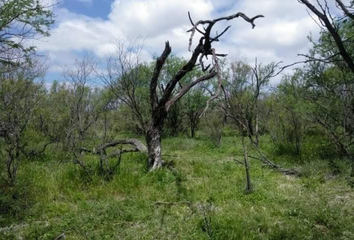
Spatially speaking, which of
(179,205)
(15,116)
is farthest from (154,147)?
(15,116)

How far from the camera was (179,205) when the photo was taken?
590 cm

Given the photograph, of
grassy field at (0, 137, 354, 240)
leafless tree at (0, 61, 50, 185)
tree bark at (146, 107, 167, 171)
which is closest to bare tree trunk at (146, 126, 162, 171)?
tree bark at (146, 107, 167, 171)

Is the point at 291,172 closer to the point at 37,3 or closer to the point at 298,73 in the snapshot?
the point at 298,73

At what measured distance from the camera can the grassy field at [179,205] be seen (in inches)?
184

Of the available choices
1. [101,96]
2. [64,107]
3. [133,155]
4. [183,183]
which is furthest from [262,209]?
[101,96]

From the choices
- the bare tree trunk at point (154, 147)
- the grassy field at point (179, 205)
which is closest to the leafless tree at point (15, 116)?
the grassy field at point (179, 205)

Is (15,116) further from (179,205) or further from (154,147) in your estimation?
(179,205)

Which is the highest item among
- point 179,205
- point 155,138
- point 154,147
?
point 155,138

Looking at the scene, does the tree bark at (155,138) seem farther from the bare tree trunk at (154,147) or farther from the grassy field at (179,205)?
the grassy field at (179,205)

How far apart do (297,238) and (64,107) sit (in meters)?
14.5

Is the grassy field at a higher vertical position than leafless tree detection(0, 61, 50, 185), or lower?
lower

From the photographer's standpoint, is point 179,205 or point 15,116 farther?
point 15,116

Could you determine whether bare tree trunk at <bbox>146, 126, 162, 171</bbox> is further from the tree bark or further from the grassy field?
the grassy field

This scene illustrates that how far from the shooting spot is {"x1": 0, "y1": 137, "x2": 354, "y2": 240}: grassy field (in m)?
4.66
